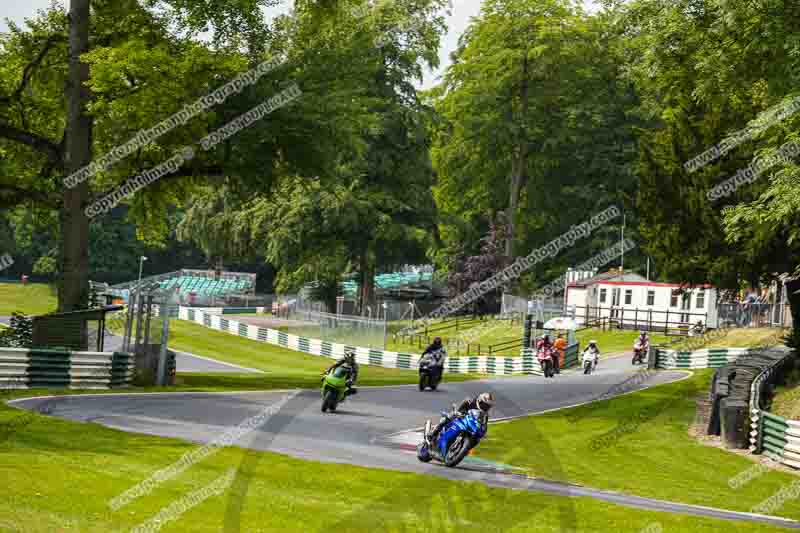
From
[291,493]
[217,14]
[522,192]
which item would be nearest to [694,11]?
[217,14]

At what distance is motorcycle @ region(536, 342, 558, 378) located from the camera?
41.9 m

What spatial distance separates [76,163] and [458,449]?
16.9 m

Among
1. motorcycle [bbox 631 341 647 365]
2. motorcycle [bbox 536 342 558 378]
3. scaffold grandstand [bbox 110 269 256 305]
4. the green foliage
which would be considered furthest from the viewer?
scaffold grandstand [bbox 110 269 256 305]

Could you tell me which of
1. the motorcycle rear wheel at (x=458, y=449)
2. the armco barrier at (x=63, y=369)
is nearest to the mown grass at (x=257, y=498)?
the motorcycle rear wheel at (x=458, y=449)

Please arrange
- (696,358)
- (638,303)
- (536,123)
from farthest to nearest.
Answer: (536,123)
(638,303)
(696,358)

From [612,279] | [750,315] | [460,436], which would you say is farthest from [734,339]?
[460,436]

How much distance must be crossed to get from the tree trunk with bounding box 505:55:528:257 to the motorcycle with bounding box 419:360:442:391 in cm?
3974

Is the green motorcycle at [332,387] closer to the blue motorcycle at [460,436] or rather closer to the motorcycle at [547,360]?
the blue motorcycle at [460,436]

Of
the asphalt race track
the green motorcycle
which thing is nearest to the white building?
the asphalt race track

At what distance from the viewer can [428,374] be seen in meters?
31.8

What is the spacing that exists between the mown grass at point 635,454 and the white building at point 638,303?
89.8 ft

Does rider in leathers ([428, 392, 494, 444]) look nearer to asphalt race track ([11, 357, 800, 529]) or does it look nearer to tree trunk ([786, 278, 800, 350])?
asphalt race track ([11, 357, 800, 529])

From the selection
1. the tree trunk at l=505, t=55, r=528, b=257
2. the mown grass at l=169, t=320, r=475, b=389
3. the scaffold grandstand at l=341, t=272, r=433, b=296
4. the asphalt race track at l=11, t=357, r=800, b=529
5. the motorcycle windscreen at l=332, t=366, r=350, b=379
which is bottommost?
the mown grass at l=169, t=320, r=475, b=389

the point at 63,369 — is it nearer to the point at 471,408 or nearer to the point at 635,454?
the point at 471,408
